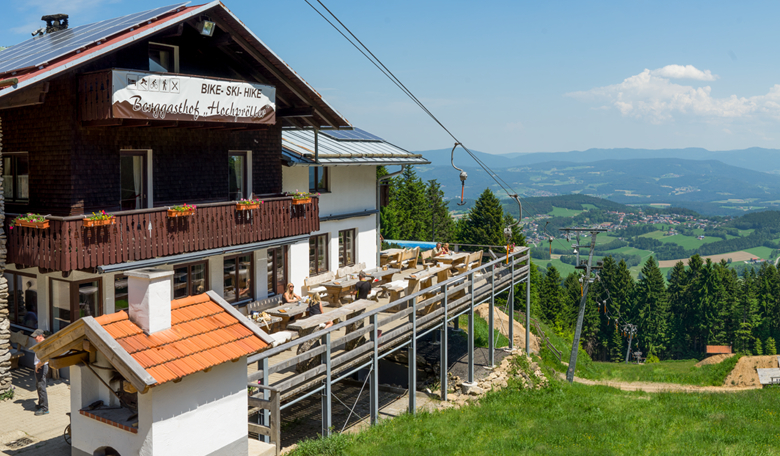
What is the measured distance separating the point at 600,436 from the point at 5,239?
1428 cm

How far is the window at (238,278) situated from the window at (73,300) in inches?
162


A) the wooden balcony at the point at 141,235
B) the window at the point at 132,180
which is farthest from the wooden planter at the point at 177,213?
the window at the point at 132,180

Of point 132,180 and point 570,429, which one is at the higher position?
point 132,180

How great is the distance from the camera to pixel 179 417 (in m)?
8.31

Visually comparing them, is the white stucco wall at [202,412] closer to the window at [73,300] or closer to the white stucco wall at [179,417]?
the white stucco wall at [179,417]

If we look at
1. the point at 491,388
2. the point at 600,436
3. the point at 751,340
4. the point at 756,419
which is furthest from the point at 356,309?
the point at 751,340

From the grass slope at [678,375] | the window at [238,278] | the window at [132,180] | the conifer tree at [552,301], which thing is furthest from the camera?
the conifer tree at [552,301]

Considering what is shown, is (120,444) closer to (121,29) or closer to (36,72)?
(36,72)

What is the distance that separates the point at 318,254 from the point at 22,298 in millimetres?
10192

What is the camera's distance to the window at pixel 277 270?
2116cm

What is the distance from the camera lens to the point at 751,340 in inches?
3669

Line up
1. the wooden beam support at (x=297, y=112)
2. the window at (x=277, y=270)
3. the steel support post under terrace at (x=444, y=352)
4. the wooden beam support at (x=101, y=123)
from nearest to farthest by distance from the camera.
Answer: the wooden beam support at (x=101, y=123)
the steel support post under terrace at (x=444, y=352)
the wooden beam support at (x=297, y=112)
the window at (x=277, y=270)

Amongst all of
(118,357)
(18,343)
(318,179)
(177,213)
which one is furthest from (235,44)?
(118,357)

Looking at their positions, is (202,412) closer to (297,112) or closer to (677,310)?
(297,112)
